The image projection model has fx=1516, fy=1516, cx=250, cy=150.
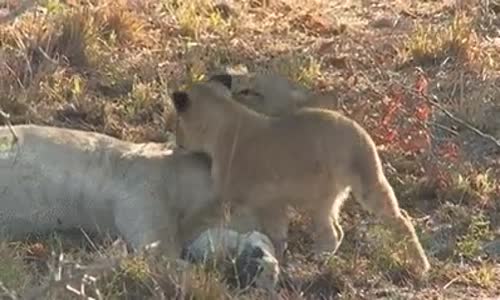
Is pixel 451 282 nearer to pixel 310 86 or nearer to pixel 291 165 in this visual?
pixel 291 165

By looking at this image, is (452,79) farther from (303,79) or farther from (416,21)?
(416,21)

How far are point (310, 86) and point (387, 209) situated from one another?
2.22m

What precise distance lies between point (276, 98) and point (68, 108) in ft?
4.70

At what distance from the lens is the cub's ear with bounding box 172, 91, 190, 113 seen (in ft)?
20.7

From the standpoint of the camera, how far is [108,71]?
8617mm

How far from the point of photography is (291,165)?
6.12 metres

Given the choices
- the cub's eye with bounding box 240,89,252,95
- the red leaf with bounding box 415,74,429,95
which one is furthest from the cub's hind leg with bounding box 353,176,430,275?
the red leaf with bounding box 415,74,429,95

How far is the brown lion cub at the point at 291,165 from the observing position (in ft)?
20.0

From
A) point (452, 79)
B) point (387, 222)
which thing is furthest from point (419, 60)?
point (387, 222)

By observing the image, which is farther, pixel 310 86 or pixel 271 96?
pixel 310 86

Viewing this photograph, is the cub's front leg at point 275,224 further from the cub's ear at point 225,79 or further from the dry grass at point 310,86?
the cub's ear at point 225,79

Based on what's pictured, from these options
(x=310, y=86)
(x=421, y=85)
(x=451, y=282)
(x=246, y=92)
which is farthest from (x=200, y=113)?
(x=310, y=86)

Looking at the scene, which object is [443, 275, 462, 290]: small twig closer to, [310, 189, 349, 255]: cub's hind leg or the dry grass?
the dry grass

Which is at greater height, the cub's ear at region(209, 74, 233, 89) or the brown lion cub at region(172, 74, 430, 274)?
the cub's ear at region(209, 74, 233, 89)
